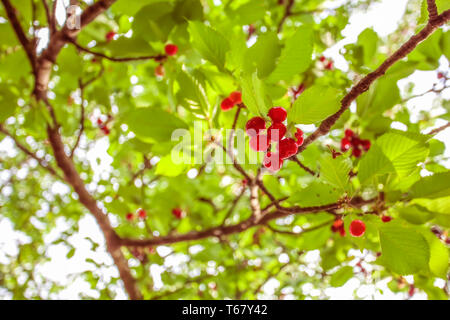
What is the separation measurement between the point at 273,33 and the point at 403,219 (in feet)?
3.61

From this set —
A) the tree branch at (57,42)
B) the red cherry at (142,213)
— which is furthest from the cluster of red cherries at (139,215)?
the tree branch at (57,42)

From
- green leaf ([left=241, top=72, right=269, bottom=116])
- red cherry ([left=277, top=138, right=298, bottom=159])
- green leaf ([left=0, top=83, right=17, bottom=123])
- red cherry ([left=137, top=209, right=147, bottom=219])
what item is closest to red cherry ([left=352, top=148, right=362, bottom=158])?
red cherry ([left=277, top=138, right=298, bottom=159])

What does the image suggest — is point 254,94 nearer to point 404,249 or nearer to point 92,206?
point 404,249

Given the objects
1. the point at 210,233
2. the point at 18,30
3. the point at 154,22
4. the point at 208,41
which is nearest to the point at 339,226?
the point at 210,233

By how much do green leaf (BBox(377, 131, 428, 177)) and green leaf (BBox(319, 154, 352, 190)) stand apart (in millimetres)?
231

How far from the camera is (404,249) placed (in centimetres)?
134

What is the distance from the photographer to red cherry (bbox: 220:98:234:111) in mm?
1553

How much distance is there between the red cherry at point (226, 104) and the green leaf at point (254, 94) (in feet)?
1.80

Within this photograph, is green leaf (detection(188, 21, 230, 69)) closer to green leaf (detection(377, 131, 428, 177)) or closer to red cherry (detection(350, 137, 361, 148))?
green leaf (detection(377, 131, 428, 177))

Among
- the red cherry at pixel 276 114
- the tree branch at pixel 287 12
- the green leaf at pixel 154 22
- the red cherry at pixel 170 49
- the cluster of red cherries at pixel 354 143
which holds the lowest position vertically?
the red cherry at pixel 276 114

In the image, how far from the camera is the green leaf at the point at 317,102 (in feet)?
3.12

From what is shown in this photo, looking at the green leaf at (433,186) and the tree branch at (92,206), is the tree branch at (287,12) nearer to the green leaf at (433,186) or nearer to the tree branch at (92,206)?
the green leaf at (433,186)

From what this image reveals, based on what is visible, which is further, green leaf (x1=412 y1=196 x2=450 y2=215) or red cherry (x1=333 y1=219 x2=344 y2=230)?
red cherry (x1=333 y1=219 x2=344 y2=230)
